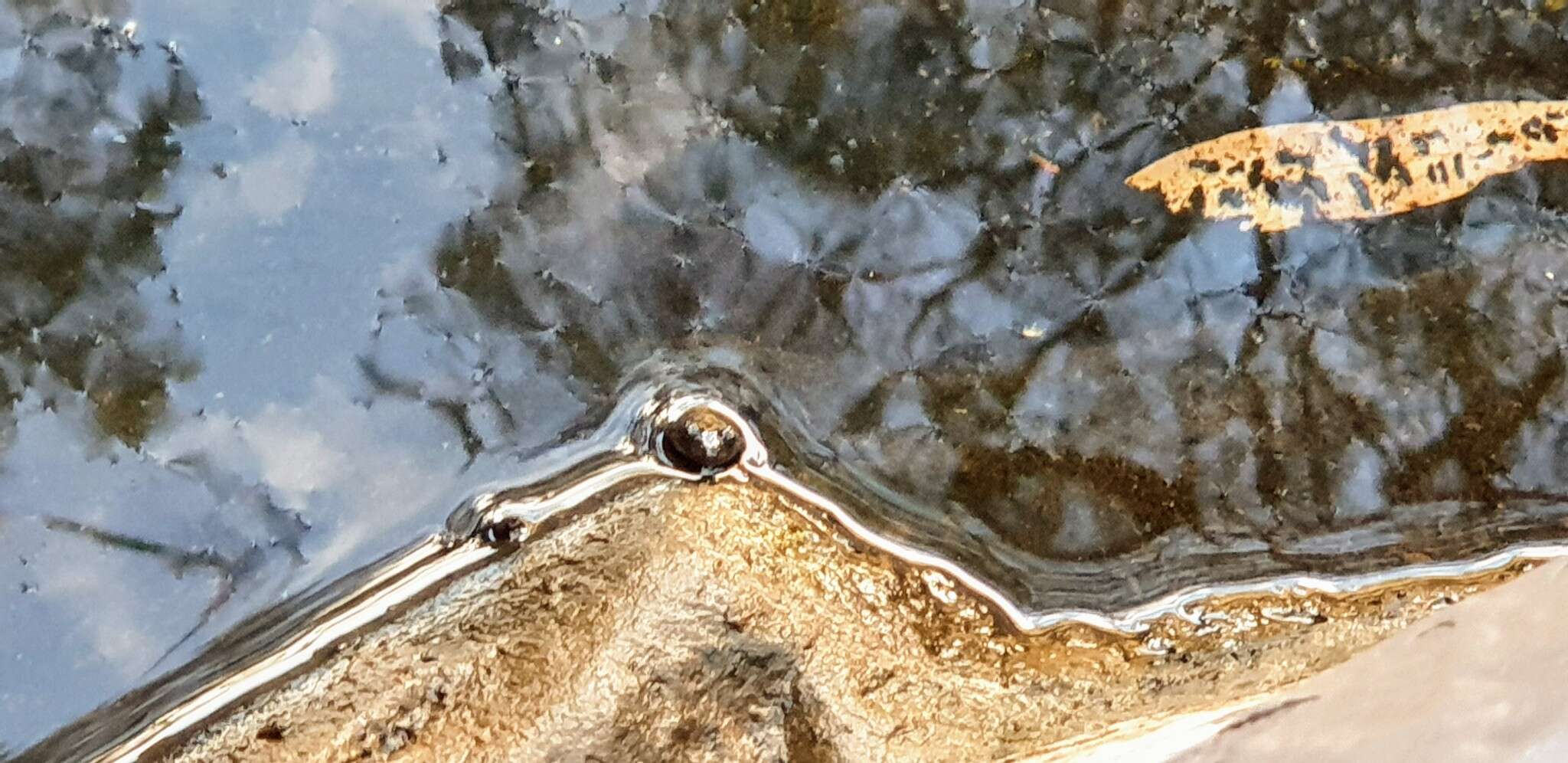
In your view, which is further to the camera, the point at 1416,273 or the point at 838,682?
the point at 1416,273

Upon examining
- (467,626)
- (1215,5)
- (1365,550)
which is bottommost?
(1365,550)

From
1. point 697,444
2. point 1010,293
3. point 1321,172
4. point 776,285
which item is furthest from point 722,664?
point 1321,172

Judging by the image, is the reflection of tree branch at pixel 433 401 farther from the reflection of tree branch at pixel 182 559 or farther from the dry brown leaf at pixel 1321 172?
the dry brown leaf at pixel 1321 172

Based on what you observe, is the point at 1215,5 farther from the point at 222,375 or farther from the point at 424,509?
the point at 222,375

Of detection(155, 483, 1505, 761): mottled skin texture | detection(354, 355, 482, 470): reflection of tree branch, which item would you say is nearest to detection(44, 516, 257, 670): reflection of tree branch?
detection(155, 483, 1505, 761): mottled skin texture

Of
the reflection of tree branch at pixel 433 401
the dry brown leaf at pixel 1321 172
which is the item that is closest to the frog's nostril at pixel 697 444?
the reflection of tree branch at pixel 433 401

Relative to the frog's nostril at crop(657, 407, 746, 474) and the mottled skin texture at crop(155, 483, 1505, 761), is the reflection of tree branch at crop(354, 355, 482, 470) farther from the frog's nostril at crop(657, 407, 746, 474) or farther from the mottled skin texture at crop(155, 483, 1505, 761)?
the frog's nostril at crop(657, 407, 746, 474)

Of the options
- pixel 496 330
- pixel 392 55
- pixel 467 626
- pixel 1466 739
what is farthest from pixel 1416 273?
pixel 392 55
